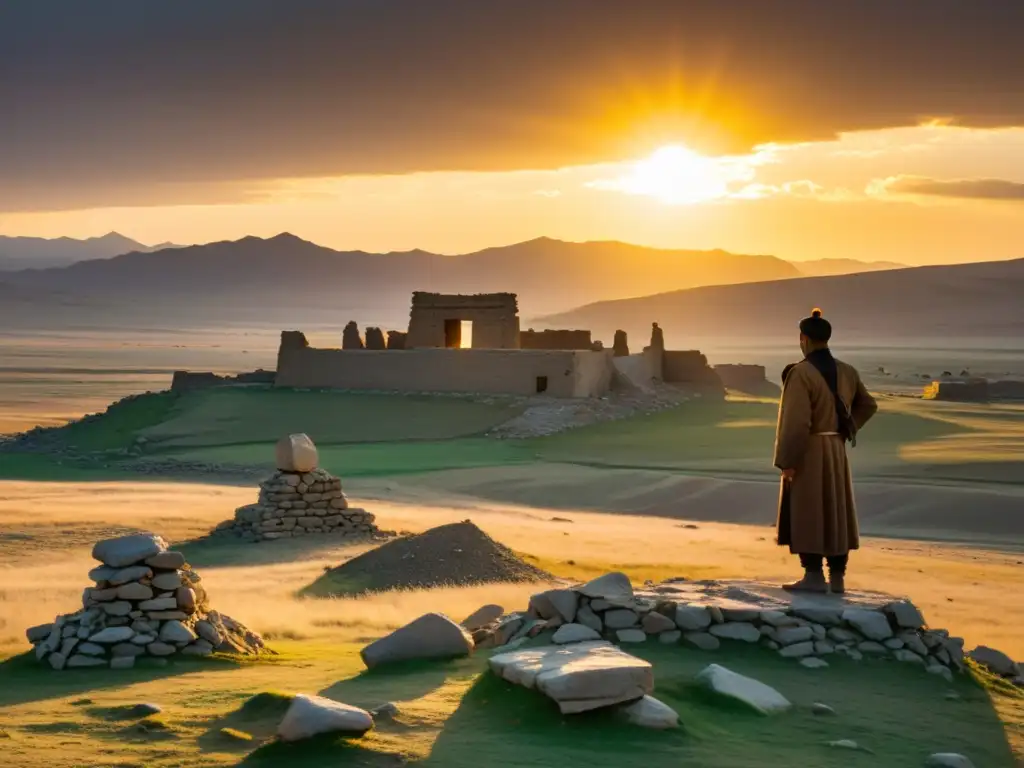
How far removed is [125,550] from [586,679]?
4688mm

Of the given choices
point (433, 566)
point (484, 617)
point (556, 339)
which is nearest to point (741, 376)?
point (556, 339)

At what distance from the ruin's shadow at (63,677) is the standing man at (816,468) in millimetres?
4285

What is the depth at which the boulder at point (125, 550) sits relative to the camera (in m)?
10.2

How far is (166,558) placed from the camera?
10.4 metres

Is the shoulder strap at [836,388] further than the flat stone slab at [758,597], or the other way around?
the shoulder strap at [836,388]

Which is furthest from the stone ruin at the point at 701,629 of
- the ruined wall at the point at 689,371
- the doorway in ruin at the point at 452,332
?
the ruined wall at the point at 689,371

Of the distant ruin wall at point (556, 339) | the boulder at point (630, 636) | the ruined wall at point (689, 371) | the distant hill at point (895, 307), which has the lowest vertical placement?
the boulder at point (630, 636)

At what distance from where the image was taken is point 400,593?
1552 cm

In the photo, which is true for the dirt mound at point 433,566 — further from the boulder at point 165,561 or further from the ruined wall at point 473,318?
the ruined wall at point 473,318

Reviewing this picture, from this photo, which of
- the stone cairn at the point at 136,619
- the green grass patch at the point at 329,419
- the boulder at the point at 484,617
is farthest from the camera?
the green grass patch at the point at 329,419

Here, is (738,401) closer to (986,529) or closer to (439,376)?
(439,376)

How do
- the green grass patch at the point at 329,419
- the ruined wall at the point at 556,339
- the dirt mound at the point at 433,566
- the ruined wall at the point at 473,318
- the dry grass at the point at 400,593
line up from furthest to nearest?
the ruined wall at the point at 556,339 < the ruined wall at the point at 473,318 < the green grass patch at the point at 329,419 < the dirt mound at the point at 433,566 < the dry grass at the point at 400,593

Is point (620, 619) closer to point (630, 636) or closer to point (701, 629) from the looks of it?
point (630, 636)

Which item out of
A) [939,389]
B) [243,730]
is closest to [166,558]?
[243,730]
